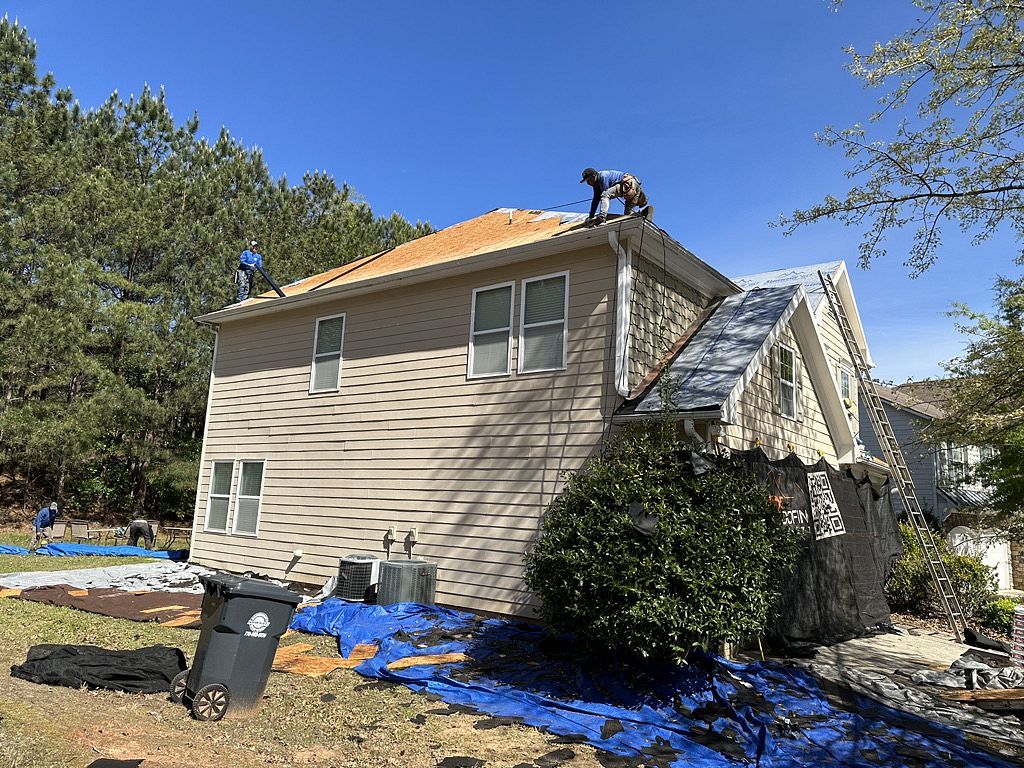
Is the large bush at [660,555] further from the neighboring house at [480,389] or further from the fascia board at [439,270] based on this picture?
the fascia board at [439,270]

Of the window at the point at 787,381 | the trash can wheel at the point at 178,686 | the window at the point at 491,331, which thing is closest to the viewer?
the trash can wheel at the point at 178,686

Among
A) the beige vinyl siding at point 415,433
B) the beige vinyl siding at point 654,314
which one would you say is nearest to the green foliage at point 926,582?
the beige vinyl siding at point 654,314

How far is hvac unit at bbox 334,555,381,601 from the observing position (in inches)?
390

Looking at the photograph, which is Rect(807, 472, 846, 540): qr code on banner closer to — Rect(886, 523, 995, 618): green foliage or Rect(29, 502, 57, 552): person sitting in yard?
Rect(886, 523, 995, 618): green foliage

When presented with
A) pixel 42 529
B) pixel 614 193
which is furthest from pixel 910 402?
pixel 42 529

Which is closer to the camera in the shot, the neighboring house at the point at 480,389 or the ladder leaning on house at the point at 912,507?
the neighboring house at the point at 480,389

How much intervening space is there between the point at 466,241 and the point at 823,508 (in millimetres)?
7249

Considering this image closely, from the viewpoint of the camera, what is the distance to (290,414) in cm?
1302

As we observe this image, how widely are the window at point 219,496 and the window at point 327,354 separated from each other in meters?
2.98

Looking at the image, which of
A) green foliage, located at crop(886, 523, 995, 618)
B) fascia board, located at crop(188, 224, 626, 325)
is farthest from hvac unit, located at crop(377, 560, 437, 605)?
green foliage, located at crop(886, 523, 995, 618)

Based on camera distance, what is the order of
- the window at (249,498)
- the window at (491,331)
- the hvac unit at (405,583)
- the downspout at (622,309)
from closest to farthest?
the downspout at (622,309), the hvac unit at (405,583), the window at (491,331), the window at (249,498)

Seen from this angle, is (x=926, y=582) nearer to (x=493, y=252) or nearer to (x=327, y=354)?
(x=493, y=252)

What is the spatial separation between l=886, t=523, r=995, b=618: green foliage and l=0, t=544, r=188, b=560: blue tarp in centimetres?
1484

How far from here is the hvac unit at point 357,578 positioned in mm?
9898
